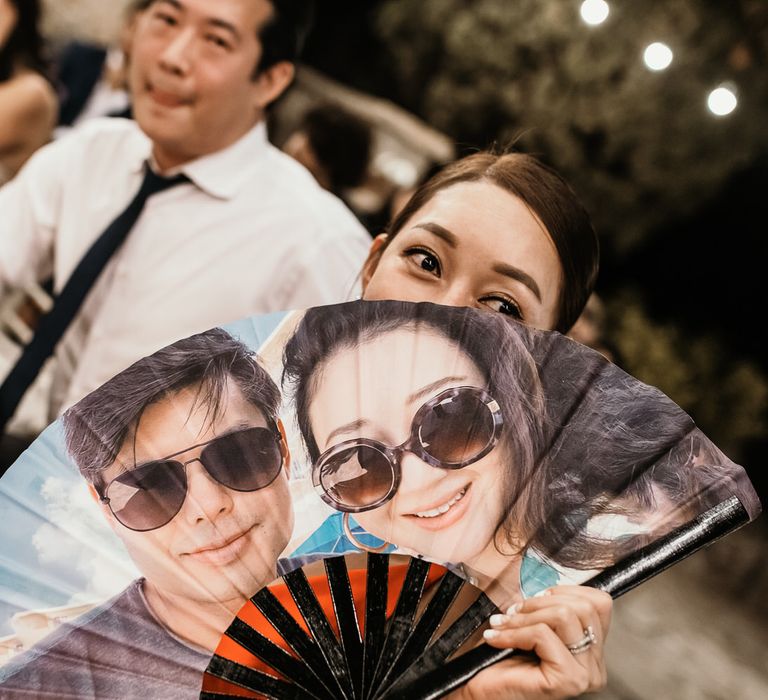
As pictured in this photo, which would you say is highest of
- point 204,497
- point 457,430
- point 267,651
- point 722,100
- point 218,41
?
point 722,100

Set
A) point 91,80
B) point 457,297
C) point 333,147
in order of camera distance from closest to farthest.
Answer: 1. point 457,297
2. point 333,147
3. point 91,80

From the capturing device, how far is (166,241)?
1.59 meters

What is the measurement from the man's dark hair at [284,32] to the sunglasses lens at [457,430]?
0.91 m

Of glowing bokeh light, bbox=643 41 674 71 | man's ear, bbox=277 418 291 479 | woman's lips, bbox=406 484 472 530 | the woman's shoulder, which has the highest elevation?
glowing bokeh light, bbox=643 41 674 71

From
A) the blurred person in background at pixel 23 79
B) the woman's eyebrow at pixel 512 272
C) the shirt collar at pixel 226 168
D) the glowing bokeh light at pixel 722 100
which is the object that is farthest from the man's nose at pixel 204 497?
the glowing bokeh light at pixel 722 100

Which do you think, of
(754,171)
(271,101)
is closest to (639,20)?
(754,171)

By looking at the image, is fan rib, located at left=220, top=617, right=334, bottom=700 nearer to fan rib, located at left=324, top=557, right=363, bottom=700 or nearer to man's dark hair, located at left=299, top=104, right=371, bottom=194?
fan rib, located at left=324, top=557, right=363, bottom=700

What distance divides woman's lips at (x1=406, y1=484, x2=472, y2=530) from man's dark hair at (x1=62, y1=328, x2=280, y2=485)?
0.25m


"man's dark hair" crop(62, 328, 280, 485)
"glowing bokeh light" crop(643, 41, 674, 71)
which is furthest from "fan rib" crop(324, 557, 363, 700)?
"glowing bokeh light" crop(643, 41, 674, 71)

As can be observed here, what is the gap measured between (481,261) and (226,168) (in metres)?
0.71

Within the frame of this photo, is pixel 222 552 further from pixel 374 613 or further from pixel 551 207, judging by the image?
pixel 551 207

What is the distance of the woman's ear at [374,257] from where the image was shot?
1306 millimetres

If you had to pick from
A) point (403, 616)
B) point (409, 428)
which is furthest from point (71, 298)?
point (403, 616)

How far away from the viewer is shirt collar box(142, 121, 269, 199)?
5.19 feet
